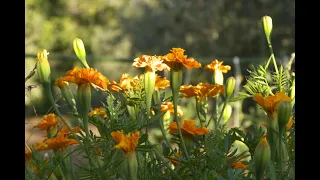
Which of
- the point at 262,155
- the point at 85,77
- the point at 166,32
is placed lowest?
the point at 262,155

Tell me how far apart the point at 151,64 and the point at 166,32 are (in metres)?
8.39

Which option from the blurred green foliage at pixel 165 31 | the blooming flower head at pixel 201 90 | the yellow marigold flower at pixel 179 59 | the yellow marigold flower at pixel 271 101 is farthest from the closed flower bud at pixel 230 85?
the blurred green foliage at pixel 165 31

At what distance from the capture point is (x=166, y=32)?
9219 millimetres

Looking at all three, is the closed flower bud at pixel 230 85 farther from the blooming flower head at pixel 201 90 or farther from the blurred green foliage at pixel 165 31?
the blurred green foliage at pixel 165 31

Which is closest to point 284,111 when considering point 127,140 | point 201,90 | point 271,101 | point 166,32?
point 271,101

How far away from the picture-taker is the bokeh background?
8.52 m

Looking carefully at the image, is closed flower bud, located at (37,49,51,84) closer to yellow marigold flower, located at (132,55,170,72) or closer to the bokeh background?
yellow marigold flower, located at (132,55,170,72)

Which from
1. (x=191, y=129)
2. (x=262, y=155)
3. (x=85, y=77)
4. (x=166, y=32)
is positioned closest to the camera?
(x=262, y=155)

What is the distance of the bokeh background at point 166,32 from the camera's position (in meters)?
8.52

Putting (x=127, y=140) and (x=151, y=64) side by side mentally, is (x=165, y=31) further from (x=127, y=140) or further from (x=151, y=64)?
(x=127, y=140)

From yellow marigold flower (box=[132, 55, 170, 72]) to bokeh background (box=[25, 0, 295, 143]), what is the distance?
6797 mm

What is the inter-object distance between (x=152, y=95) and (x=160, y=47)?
8347 mm
